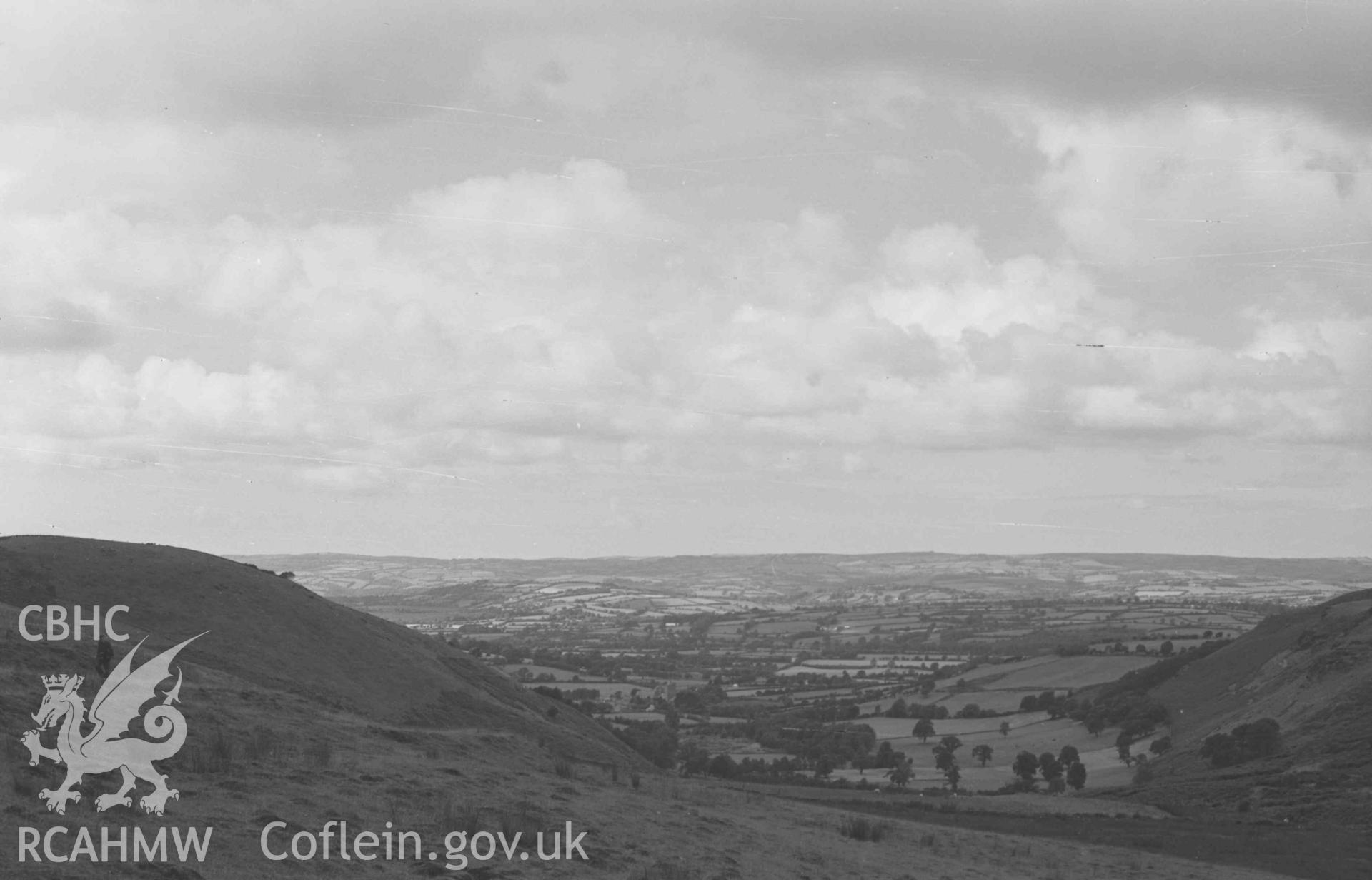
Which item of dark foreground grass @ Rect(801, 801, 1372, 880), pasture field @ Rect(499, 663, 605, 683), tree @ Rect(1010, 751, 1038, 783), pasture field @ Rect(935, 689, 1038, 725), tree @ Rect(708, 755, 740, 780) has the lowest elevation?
pasture field @ Rect(935, 689, 1038, 725)

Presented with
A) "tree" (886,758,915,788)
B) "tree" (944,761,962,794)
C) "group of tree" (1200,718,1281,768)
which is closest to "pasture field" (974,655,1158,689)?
"tree" (944,761,962,794)

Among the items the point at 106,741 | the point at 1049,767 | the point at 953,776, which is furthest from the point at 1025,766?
the point at 106,741

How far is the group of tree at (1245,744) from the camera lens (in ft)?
175

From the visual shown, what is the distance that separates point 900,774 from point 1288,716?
20.2 m

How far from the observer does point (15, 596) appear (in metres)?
36.1

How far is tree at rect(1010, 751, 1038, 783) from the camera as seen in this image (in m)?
68.9

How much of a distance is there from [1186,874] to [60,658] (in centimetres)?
2420

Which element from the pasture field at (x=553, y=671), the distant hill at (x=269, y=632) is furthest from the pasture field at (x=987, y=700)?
the distant hill at (x=269, y=632)

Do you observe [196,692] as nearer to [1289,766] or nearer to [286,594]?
[286,594]

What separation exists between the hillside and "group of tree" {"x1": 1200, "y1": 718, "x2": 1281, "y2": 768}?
499mm

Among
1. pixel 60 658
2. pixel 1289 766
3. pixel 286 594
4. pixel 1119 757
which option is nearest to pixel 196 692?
pixel 60 658

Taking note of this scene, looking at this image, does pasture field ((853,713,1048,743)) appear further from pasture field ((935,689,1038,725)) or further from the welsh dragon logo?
the welsh dragon logo

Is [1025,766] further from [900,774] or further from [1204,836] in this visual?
[1204,836]

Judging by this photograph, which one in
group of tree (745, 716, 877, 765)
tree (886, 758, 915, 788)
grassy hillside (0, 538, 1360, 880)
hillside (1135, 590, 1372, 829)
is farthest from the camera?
group of tree (745, 716, 877, 765)
